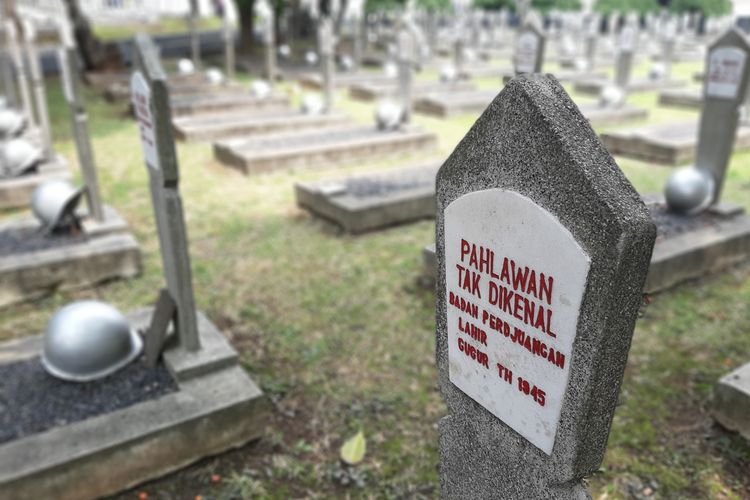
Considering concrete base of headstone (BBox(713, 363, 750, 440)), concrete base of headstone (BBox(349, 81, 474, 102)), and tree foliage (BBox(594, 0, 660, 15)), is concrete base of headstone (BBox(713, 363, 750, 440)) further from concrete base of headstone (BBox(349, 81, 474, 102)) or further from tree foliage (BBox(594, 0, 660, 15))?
tree foliage (BBox(594, 0, 660, 15))

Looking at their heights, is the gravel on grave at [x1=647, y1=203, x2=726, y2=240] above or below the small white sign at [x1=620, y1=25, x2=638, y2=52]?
below

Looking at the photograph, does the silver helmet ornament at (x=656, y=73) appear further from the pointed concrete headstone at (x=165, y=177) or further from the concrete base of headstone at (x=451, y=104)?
the pointed concrete headstone at (x=165, y=177)

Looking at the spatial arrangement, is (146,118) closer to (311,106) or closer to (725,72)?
(725,72)

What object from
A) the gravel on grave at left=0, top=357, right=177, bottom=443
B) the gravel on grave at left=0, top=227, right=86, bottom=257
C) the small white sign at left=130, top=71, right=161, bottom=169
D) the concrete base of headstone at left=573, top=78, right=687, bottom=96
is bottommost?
the concrete base of headstone at left=573, top=78, right=687, bottom=96

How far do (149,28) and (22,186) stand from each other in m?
30.2

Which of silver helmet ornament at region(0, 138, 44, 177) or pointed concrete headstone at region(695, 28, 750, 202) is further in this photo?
silver helmet ornament at region(0, 138, 44, 177)

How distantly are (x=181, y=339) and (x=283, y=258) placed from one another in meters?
2.83

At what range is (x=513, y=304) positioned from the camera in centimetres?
200

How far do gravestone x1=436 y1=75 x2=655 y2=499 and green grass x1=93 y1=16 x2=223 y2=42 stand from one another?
1308 inches

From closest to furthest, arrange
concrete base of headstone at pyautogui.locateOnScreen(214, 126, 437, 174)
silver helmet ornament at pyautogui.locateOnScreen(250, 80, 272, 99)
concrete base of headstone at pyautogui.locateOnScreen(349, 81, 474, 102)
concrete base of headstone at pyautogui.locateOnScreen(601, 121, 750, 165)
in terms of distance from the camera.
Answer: concrete base of headstone at pyautogui.locateOnScreen(214, 126, 437, 174) < concrete base of headstone at pyautogui.locateOnScreen(601, 121, 750, 165) < silver helmet ornament at pyautogui.locateOnScreen(250, 80, 272, 99) < concrete base of headstone at pyautogui.locateOnScreen(349, 81, 474, 102)

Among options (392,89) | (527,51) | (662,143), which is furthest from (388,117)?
(392,89)

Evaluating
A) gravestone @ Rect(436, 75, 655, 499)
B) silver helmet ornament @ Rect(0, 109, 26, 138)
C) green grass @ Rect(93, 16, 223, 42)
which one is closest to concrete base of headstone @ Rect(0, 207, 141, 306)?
silver helmet ornament @ Rect(0, 109, 26, 138)

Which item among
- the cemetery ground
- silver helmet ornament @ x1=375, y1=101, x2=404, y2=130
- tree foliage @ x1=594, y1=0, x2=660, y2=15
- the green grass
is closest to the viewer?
the cemetery ground

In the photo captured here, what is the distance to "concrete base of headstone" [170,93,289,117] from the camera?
14.4 meters
